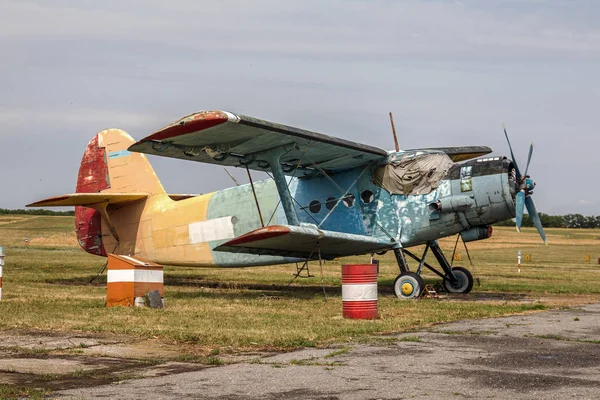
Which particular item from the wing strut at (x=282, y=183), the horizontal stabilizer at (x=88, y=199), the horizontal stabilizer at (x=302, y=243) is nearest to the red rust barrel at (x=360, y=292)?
the horizontal stabilizer at (x=302, y=243)

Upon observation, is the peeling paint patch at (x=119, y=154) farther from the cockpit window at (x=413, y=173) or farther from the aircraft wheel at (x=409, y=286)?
the aircraft wheel at (x=409, y=286)

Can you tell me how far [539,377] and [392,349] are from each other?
2.04m

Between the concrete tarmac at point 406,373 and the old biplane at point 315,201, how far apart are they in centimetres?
650

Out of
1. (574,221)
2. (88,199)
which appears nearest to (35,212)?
(574,221)

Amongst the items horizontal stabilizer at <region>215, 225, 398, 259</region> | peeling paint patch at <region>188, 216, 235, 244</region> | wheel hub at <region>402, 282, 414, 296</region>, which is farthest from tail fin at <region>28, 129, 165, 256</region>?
wheel hub at <region>402, 282, 414, 296</region>

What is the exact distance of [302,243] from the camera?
634 inches

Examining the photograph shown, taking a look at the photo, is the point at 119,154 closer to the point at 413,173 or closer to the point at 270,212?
the point at 270,212

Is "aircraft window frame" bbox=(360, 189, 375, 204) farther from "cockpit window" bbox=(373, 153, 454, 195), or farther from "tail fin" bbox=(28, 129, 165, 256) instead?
"tail fin" bbox=(28, 129, 165, 256)

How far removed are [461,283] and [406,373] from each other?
11664mm

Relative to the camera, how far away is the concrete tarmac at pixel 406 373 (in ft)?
19.9

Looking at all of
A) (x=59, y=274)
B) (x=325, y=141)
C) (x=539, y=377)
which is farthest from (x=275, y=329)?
(x=59, y=274)

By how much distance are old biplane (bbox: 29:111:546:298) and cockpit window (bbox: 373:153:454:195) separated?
2 cm

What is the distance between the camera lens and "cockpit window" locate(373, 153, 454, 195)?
1673 centimetres

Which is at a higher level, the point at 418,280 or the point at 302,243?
the point at 302,243
